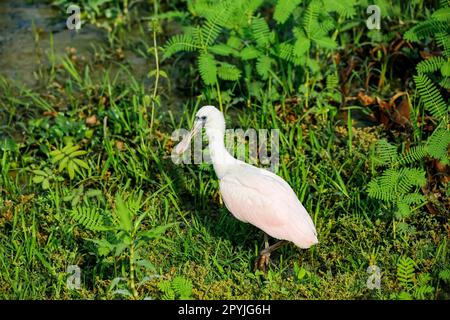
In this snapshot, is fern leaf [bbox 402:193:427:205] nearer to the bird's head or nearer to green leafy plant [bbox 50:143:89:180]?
the bird's head

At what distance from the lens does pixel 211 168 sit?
5.90m

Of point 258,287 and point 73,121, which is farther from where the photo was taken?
point 73,121

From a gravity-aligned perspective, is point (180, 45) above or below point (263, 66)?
above

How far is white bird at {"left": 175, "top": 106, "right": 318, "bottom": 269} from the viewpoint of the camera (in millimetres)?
4949

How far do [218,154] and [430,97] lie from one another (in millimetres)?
1458

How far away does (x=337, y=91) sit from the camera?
6.42 metres

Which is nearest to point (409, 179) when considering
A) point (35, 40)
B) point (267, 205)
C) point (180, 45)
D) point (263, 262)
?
point (267, 205)

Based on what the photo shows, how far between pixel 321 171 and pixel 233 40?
119cm

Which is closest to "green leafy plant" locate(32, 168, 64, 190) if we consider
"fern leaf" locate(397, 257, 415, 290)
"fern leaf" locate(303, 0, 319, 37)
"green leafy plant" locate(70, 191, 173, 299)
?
"green leafy plant" locate(70, 191, 173, 299)

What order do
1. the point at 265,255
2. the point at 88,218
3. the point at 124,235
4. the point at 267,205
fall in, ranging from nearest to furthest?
the point at 124,235
the point at 88,218
the point at 267,205
the point at 265,255

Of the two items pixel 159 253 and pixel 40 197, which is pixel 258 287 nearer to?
pixel 159 253

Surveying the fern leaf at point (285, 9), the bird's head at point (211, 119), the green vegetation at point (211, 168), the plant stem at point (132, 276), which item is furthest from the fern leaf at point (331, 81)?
the plant stem at point (132, 276)

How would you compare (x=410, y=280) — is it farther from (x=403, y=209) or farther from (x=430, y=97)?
(x=430, y=97)

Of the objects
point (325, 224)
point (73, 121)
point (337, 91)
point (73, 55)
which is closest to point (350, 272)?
point (325, 224)
